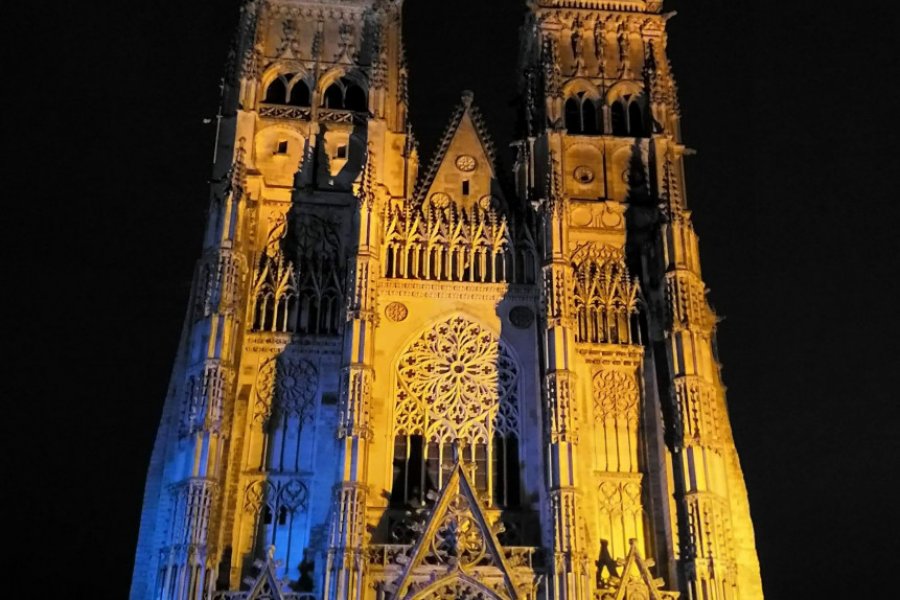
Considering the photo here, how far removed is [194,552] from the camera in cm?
2225

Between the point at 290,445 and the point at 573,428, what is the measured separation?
7088 millimetres

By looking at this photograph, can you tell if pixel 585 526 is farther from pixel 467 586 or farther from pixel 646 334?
pixel 646 334

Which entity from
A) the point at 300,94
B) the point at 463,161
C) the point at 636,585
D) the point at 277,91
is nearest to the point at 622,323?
the point at 463,161

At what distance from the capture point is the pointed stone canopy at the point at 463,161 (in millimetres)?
29531

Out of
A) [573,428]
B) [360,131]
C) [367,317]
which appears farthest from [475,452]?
[360,131]

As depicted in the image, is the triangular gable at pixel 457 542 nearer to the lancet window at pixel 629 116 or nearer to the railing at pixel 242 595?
the railing at pixel 242 595

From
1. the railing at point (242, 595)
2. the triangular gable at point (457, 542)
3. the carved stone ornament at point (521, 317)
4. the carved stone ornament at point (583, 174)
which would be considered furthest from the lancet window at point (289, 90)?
the railing at point (242, 595)

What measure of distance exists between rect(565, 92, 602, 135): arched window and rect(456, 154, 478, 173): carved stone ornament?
322 cm

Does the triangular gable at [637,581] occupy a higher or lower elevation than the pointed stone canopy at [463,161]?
lower

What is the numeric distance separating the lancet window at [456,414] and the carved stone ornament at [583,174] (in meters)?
5.91

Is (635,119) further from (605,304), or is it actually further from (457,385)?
(457,385)

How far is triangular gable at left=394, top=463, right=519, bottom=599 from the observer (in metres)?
23.0

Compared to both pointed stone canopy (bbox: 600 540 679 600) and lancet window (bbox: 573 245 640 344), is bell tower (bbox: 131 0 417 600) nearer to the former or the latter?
lancet window (bbox: 573 245 640 344)

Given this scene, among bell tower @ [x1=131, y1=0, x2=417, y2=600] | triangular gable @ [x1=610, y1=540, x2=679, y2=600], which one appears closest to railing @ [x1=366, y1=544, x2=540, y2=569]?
bell tower @ [x1=131, y1=0, x2=417, y2=600]
